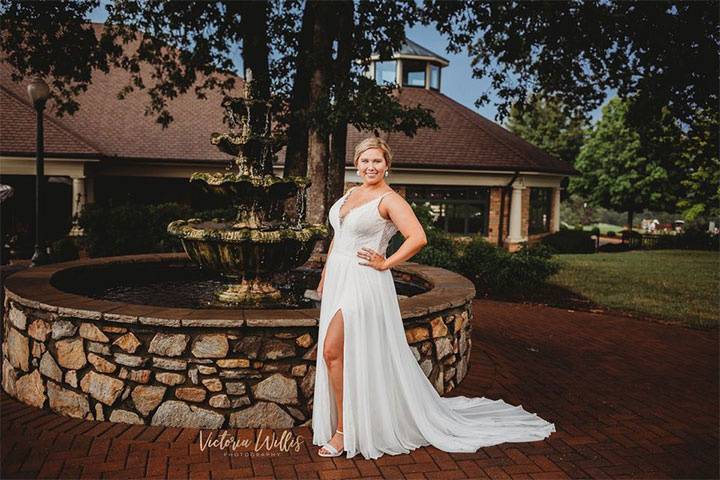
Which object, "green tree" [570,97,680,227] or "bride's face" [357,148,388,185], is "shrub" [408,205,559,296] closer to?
"bride's face" [357,148,388,185]

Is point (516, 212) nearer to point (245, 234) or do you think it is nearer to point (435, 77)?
point (435, 77)

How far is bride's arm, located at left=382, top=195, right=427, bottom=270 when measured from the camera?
12.6 ft

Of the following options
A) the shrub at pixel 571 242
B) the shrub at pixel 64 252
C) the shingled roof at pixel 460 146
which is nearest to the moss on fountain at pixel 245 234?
the shrub at pixel 64 252

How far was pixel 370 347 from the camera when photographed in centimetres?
405

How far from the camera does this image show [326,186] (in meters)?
10.9

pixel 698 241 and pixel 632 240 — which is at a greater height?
pixel 698 241

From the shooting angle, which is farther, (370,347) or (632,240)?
(632,240)

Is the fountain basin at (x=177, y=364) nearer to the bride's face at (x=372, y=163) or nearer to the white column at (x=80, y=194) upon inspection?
the bride's face at (x=372, y=163)

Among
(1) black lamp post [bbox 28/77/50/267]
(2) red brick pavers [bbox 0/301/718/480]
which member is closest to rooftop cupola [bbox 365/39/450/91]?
(1) black lamp post [bbox 28/77/50/267]

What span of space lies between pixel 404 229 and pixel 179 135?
18711 millimetres

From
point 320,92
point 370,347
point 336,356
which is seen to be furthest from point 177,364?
point 320,92

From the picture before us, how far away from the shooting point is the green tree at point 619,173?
111ft

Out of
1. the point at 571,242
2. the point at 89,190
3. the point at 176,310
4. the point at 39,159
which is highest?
the point at 39,159

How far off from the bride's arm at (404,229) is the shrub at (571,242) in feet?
69.8
